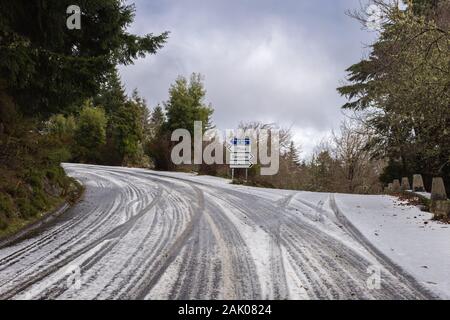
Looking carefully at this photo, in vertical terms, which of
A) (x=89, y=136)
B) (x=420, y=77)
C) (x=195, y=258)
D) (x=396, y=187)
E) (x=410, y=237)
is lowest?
(x=195, y=258)

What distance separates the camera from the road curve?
4027mm

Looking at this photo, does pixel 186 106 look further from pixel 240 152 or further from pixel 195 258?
pixel 195 258

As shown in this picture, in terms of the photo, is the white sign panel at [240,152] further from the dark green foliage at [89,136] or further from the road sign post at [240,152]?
the dark green foliage at [89,136]

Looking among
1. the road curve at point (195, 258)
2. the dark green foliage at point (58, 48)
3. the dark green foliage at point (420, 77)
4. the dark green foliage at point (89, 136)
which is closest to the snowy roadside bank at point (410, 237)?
the road curve at point (195, 258)

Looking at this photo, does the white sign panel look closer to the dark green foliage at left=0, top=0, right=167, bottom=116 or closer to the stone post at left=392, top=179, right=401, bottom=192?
the stone post at left=392, top=179, right=401, bottom=192

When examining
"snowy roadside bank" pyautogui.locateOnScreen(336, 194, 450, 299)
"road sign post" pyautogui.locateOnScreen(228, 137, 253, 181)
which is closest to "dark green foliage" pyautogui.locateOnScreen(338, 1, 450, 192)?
"snowy roadside bank" pyautogui.locateOnScreen(336, 194, 450, 299)

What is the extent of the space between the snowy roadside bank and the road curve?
0.27 meters

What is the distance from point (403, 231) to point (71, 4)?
27.7 ft

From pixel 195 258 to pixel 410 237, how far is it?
4019 mm

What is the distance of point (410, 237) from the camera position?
6.67 metres

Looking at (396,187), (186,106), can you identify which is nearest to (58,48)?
(396,187)

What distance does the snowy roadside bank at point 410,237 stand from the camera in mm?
4699

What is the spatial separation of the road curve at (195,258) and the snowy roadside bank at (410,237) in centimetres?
27
